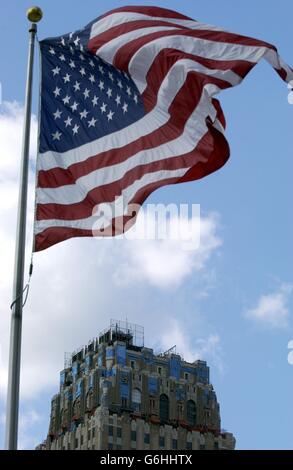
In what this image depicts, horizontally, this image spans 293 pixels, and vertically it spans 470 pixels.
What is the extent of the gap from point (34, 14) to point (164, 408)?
11086 cm

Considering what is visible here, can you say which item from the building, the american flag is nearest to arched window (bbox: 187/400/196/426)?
the building

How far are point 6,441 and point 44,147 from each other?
6.68 meters

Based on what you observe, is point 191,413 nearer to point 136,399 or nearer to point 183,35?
point 136,399

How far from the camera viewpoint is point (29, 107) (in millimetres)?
21016

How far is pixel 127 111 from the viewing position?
75.4ft

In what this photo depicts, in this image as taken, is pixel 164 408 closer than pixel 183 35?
No

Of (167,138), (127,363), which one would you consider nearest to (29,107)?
(167,138)

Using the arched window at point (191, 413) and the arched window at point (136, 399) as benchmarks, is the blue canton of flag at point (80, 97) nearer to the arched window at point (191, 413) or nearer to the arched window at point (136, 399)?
the arched window at point (136, 399)

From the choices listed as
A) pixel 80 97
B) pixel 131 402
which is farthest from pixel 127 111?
pixel 131 402

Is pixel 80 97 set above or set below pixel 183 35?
below

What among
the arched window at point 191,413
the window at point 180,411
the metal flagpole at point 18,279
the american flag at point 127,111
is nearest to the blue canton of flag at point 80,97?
the american flag at point 127,111

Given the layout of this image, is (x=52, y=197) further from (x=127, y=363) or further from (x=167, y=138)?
(x=127, y=363)

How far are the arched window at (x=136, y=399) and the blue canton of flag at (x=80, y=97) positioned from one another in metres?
105

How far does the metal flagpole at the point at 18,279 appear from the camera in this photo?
17672 mm
